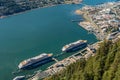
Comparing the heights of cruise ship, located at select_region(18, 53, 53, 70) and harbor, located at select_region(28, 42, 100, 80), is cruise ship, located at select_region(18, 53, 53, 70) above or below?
above

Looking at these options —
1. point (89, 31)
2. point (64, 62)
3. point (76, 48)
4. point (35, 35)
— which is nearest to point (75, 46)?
point (76, 48)

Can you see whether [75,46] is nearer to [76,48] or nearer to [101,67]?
[76,48]

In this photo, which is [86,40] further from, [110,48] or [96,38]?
[110,48]

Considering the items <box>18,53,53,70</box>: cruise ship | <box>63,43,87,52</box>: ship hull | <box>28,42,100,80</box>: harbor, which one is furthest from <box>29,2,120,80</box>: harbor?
<box>18,53,53,70</box>: cruise ship

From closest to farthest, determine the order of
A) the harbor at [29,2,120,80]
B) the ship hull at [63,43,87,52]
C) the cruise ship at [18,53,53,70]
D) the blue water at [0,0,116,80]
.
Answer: the harbor at [29,2,120,80] → the cruise ship at [18,53,53,70] → the blue water at [0,0,116,80] → the ship hull at [63,43,87,52]

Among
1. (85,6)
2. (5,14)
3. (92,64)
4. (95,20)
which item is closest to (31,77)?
(92,64)

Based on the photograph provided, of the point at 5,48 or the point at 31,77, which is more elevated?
the point at 5,48

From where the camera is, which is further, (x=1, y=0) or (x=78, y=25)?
(x=1, y=0)

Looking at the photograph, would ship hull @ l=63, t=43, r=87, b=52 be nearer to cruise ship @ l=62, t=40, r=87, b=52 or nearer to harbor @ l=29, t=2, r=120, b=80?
cruise ship @ l=62, t=40, r=87, b=52

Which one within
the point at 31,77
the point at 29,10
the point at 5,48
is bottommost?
the point at 31,77
